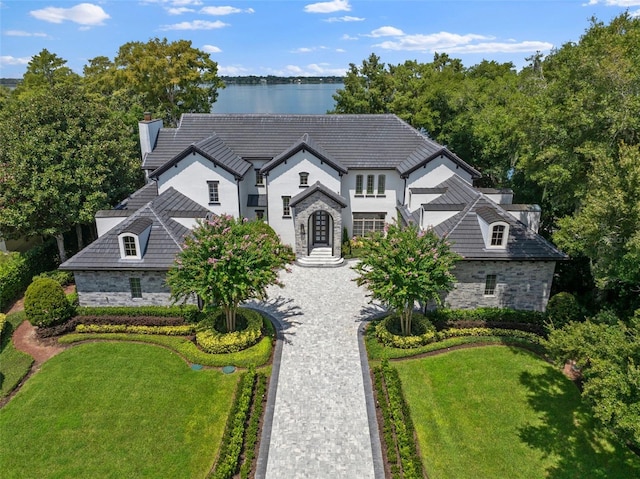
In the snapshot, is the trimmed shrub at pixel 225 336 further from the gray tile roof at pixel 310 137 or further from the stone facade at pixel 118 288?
the gray tile roof at pixel 310 137

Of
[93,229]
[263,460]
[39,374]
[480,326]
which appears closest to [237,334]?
[263,460]

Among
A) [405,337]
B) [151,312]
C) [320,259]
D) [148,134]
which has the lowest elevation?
[405,337]

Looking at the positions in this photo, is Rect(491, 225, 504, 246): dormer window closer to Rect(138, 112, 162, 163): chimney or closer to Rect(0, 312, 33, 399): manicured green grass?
Rect(0, 312, 33, 399): manicured green grass

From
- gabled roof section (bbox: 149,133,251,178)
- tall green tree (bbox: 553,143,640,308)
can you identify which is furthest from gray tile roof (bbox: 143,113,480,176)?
tall green tree (bbox: 553,143,640,308)

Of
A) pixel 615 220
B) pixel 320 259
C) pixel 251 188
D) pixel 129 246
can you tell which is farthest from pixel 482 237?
pixel 129 246

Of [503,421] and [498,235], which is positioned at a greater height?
[498,235]

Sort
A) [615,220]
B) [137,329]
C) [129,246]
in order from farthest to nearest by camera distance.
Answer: [129,246]
[137,329]
[615,220]

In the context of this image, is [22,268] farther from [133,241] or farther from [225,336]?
[225,336]

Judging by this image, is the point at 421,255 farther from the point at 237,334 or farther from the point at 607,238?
the point at 237,334
